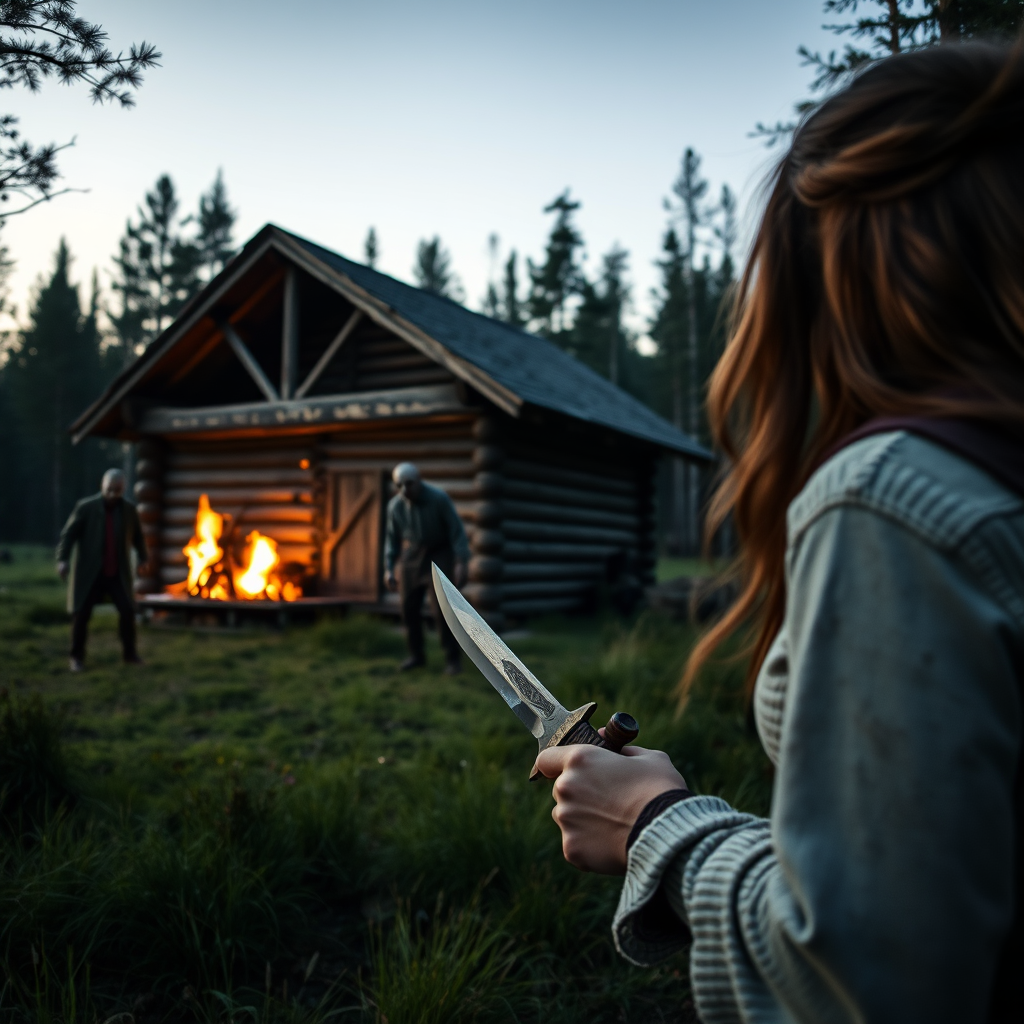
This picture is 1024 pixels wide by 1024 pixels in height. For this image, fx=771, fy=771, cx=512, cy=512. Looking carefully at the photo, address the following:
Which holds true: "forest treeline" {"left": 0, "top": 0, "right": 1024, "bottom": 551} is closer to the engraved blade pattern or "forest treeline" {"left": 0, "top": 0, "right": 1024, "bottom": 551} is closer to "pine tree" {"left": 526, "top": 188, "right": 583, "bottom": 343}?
"pine tree" {"left": 526, "top": 188, "right": 583, "bottom": 343}

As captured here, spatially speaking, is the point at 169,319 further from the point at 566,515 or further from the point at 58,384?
the point at 566,515

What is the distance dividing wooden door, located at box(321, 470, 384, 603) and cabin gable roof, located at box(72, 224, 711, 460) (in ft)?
6.23

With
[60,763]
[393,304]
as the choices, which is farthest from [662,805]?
[393,304]

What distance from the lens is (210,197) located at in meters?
39.3

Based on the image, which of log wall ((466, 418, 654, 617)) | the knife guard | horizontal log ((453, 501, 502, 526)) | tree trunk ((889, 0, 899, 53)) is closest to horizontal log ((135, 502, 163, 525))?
horizontal log ((453, 501, 502, 526))

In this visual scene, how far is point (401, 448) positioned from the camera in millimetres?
11906

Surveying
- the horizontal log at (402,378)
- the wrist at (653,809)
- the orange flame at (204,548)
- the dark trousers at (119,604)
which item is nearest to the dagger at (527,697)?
the wrist at (653,809)

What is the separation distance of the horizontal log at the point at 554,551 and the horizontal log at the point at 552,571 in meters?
0.08

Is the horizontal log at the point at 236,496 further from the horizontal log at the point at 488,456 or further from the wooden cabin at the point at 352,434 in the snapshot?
the horizontal log at the point at 488,456

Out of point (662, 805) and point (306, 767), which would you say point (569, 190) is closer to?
point (306, 767)

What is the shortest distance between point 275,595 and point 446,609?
10.8 meters

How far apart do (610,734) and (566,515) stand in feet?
38.2

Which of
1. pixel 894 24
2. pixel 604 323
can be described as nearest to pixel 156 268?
pixel 604 323

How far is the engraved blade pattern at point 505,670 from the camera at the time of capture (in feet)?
4.34
